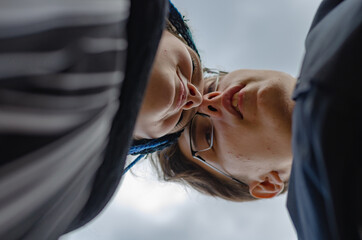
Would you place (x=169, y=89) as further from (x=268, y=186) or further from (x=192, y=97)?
(x=268, y=186)

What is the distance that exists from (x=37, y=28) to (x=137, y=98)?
18 centimetres

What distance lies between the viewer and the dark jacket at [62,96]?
0.24 m

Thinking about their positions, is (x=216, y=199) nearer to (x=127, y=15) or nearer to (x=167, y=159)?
(x=167, y=159)

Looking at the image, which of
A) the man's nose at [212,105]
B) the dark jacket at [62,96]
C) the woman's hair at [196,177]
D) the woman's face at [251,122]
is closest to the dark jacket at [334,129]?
the dark jacket at [62,96]

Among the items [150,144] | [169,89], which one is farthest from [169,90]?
[150,144]

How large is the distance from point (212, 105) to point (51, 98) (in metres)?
0.70

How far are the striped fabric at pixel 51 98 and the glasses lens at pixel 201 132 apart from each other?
25.5 inches

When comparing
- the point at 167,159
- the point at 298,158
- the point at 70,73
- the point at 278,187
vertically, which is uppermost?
the point at 70,73

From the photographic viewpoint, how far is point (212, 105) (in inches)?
36.9

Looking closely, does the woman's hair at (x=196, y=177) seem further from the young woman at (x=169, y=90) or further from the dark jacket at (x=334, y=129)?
the dark jacket at (x=334, y=129)

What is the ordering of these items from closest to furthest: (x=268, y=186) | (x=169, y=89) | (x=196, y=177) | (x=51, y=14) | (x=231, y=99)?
(x=51, y=14), (x=169, y=89), (x=231, y=99), (x=268, y=186), (x=196, y=177)

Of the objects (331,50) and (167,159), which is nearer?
(331,50)

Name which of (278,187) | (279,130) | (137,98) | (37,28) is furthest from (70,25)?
(278,187)

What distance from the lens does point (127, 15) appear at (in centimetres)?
38
